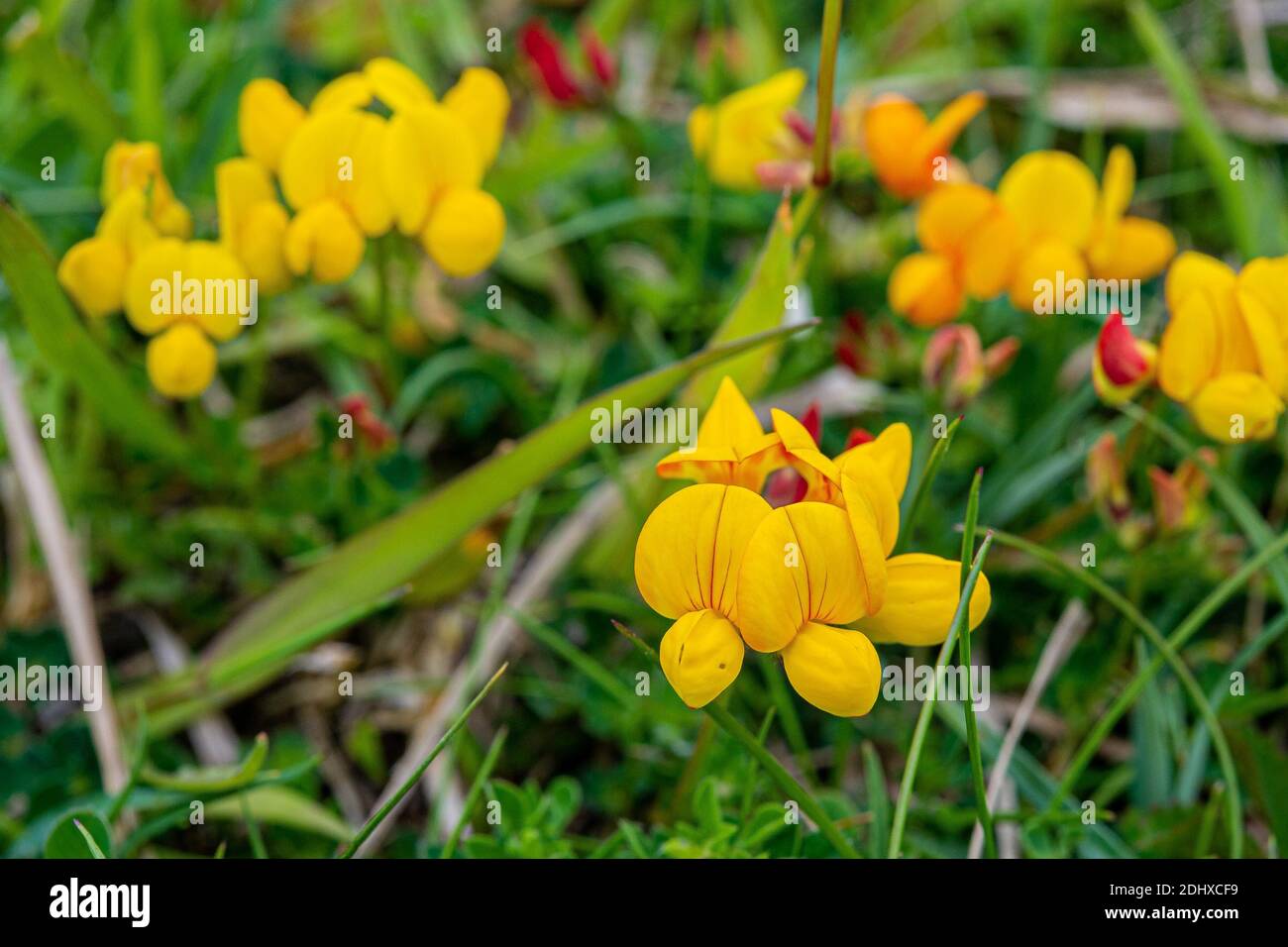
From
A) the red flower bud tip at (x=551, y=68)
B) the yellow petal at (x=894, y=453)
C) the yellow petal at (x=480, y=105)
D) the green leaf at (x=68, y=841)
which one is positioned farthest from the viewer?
the red flower bud tip at (x=551, y=68)

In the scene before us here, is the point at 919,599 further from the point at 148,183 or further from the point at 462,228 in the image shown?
the point at 148,183

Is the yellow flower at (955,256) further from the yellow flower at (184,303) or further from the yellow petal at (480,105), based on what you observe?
the yellow flower at (184,303)

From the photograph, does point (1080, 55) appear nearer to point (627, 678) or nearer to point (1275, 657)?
point (1275, 657)

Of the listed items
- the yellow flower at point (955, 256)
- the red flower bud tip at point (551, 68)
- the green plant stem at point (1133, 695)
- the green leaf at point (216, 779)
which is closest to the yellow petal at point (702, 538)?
the green plant stem at point (1133, 695)

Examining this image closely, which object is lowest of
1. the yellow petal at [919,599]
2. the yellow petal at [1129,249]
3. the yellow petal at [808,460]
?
the yellow petal at [919,599]

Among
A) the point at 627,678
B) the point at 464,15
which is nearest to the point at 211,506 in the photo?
the point at 627,678

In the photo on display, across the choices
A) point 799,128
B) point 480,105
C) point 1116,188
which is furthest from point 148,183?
point 1116,188

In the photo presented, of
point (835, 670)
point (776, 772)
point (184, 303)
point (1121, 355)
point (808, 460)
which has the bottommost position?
point (776, 772)
